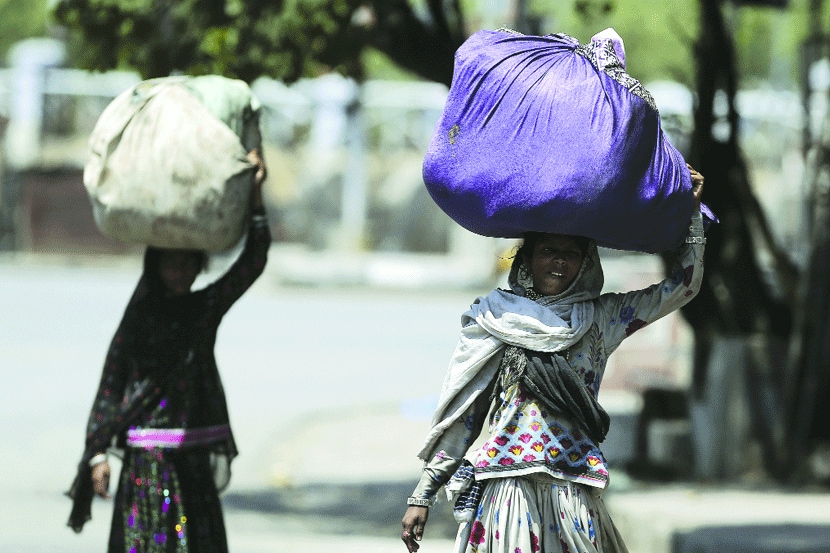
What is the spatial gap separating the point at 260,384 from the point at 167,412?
29.0ft

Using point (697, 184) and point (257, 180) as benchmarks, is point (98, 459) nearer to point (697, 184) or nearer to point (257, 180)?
point (257, 180)

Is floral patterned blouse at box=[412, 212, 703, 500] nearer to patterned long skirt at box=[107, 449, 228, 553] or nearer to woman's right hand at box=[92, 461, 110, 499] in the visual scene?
patterned long skirt at box=[107, 449, 228, 553]

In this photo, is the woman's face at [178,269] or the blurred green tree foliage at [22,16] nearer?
the woman's face at [178,269]

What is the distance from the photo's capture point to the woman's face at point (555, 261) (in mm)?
3650

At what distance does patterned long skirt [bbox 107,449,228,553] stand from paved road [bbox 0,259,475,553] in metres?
1.61

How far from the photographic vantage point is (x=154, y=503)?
464cm

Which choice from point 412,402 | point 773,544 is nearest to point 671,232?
point 773,544

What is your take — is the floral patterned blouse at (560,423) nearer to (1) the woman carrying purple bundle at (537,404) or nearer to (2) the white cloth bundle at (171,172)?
(1) the woman carrying purple bundle at (537,404)

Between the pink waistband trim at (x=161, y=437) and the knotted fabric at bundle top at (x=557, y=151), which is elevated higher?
the knotted fabric at bundle top at (x=557, y=151)

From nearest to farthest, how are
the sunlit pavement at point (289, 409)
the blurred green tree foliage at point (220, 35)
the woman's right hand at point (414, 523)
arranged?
the woman's right hand at point (414, 523), the sunlit pavement at point (289, 409), the blurred green tree foliage at point (220, 35)

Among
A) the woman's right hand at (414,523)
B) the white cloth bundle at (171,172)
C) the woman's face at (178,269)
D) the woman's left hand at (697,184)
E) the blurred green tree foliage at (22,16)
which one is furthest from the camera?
the blurred green tree foliage at (22,16)

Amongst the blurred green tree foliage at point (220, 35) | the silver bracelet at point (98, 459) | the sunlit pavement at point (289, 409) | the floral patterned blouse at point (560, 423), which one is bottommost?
the sunlit pavement at point (289, 409)

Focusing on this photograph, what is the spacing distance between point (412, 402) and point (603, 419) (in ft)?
30.3

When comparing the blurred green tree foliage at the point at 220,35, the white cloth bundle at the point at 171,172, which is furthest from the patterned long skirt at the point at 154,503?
the blurred green tree foliage at the point at 220,35
